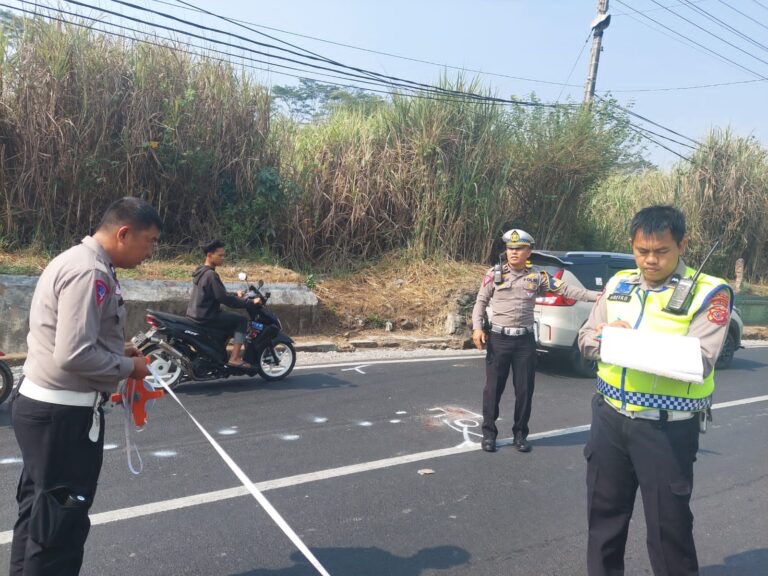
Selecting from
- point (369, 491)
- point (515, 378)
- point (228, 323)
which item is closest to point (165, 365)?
point (228, 323)

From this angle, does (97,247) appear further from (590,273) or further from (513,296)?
(590,273)

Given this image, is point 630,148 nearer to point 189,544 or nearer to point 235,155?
point 235,155

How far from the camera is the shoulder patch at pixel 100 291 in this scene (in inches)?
106

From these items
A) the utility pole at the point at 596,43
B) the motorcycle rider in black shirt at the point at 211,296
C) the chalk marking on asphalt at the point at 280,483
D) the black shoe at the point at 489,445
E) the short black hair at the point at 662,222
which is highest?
the utility pole at the point at 596,43

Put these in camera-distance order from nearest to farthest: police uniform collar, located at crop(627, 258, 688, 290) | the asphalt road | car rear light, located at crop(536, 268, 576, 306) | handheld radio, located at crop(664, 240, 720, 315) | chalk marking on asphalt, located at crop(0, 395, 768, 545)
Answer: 1. handheld radio, located at crop(664, 240, 720, 315)
2. police uniform collar, located at crop(627, 258, 688, 290)
3. the asphalt road
4. chalk marking on asphalt, located at crop(0, 395, 768, 545)
5. car rear light, located at crop(536, 268, 576, 306)

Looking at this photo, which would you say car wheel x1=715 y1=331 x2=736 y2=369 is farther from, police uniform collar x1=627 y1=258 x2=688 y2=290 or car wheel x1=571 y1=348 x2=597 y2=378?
police uniform collar x1=627 y1=258 x2=688 y2=290

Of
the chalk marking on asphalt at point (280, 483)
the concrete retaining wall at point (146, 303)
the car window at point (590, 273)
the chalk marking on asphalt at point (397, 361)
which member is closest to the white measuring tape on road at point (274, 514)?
the chalk marking on asphalt at point (280, 483)

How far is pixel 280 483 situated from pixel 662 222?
3264 millimetres

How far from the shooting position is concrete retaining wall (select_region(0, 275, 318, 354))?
27.8ft

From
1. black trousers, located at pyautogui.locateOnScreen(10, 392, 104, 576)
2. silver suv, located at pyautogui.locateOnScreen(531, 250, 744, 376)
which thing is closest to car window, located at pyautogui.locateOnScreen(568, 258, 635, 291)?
silver suv, located at pyautogui.locateOnScreen(531, 250, 744, 376)

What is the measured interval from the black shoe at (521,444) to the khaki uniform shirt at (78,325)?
3949 millimetres

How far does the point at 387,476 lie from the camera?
201 inches

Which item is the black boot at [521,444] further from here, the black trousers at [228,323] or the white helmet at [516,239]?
the black trousers at [228,323]

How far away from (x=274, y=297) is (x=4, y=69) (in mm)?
6123
